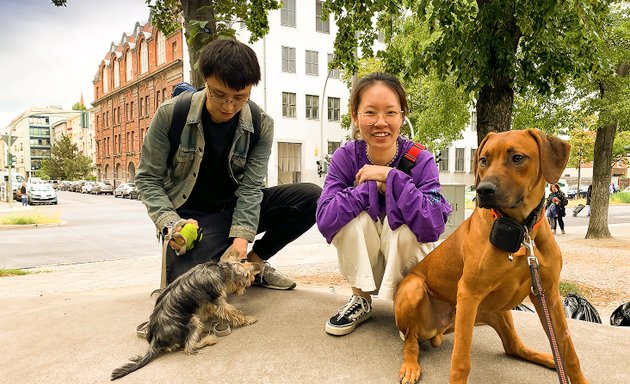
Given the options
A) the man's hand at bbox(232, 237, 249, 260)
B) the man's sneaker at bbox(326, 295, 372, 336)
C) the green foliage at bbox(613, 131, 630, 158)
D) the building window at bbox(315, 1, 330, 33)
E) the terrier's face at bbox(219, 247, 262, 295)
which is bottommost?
the man's sneaker at bbox(326, 295, 372, 336)

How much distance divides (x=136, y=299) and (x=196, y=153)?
6.08 ft

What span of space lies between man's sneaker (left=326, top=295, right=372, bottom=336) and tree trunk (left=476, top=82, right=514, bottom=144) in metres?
3.72

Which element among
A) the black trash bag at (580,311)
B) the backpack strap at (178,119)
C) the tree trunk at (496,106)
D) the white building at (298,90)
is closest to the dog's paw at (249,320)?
the backpack strap at (178,119)

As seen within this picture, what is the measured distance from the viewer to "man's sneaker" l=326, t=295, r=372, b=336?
3.11 metres

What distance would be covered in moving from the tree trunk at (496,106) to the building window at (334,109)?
34.1m

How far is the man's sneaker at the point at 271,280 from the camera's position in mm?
4379

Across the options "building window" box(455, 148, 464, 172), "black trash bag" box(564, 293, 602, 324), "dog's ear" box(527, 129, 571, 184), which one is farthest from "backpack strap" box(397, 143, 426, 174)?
"building window" box(455, 148, 464, 172)

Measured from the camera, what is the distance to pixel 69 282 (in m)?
8.23

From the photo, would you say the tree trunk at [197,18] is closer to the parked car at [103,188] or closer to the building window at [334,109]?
the building window at [334,109]

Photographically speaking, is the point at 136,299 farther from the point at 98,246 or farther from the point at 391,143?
the point at 98,246

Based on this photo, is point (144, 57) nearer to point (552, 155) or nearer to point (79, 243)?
point (79, 243)

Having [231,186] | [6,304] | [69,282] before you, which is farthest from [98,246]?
[231,186]

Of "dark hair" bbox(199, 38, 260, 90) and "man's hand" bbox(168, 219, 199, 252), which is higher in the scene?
"dark hair" bbox(199, 38, 260, 90)

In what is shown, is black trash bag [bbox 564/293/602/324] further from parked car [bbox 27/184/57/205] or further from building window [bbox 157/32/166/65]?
building window [bbox 157/32/166/65]
